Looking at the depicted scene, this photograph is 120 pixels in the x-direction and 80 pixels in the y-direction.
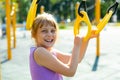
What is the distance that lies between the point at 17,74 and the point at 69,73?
416cm

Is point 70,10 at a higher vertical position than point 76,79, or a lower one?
lower

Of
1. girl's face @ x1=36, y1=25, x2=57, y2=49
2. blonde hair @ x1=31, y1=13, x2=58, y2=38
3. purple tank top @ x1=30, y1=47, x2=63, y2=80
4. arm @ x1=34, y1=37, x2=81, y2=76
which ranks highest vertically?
blonde hair @ x1=31, y1=13, x2=58, y2=38

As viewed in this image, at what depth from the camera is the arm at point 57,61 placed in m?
2.15

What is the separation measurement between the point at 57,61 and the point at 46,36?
18 cm

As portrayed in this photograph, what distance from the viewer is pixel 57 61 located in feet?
7.16

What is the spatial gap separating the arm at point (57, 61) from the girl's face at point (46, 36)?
1.7 inches

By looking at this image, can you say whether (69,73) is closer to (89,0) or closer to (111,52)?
(111,52)

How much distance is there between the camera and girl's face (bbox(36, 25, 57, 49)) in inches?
87.9

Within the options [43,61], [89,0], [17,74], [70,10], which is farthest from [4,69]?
[70,10]

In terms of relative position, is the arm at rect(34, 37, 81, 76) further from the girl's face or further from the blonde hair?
the blonde hair

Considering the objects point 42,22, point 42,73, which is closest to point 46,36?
point 42,22

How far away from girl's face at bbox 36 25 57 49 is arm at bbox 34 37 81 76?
44 mm

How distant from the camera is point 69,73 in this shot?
2154 millimetres

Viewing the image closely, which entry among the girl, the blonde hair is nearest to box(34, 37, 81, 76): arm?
the girl
